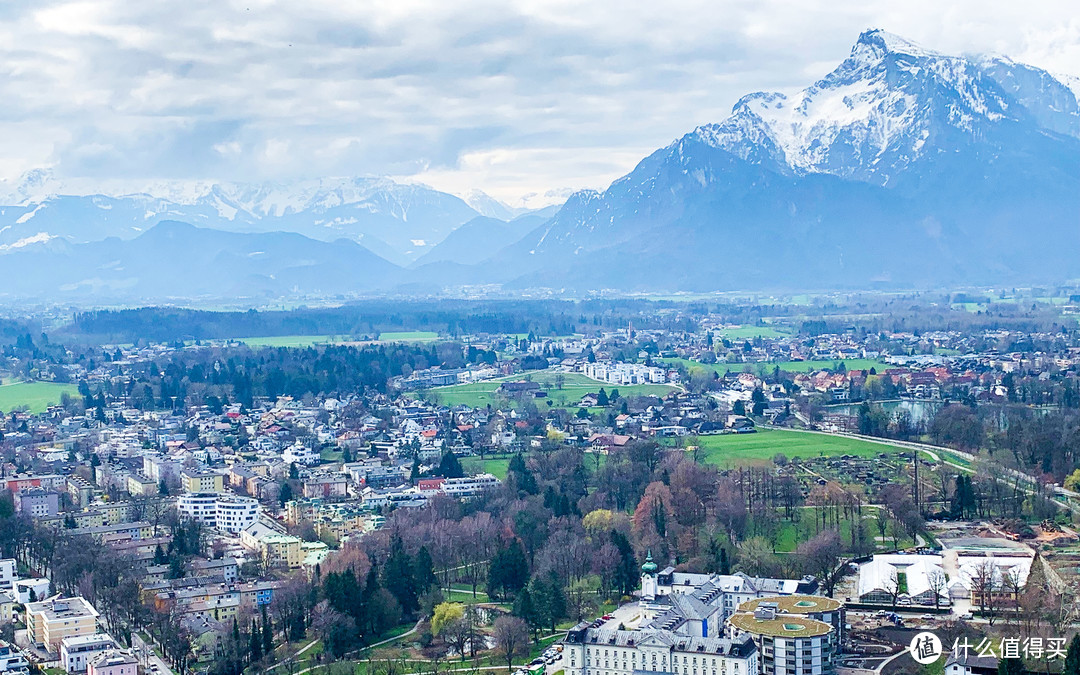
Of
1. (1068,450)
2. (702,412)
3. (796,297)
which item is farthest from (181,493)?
(796,297)

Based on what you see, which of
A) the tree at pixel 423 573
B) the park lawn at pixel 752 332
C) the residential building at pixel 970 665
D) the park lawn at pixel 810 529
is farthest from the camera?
the park lawn at pixel 752 332

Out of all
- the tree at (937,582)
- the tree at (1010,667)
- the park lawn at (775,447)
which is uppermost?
the park lawn at (775,447)

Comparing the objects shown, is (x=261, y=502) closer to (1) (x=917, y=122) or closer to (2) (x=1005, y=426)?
(2) (x=1005, y=426)

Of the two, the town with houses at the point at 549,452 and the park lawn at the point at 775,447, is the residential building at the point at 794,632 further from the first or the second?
the park lawn at the point at 775,447

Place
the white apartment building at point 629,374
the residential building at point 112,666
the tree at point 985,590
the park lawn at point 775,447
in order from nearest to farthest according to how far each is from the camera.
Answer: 1. the residential building at point 112,666
2. the tree at point 985,590
3. the park lawn at point 775,447
4. the white apartment building at point 629,374

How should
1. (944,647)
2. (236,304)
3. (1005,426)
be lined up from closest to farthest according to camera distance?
1. (944,647)
2. (1005,426)
3. (236,304)

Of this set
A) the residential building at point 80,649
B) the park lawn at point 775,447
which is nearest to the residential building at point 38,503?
the residential building at point 80,649
